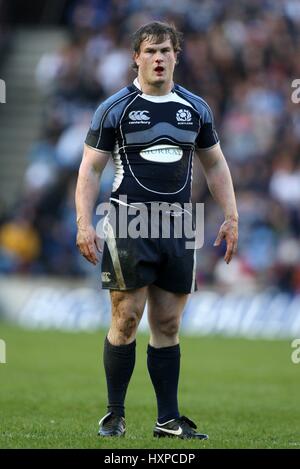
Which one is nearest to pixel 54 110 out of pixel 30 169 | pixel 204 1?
pixel 30 169

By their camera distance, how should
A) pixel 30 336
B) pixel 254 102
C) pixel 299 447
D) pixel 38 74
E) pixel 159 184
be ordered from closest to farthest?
1. pixel 299 447
2. pixel 159 184
3. pixel 30 336
4. pixel 254 102
5. pixel 38 74

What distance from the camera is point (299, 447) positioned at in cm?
663

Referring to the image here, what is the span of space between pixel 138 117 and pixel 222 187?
77 centimetres

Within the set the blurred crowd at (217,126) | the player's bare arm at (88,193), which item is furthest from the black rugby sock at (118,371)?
the blurred crowd at (217,126)

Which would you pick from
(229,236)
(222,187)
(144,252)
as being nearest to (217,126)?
(222,187)

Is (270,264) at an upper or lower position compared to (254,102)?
lower

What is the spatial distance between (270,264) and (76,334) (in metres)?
3.14

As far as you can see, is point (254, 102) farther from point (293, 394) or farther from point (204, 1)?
point (293, 394)

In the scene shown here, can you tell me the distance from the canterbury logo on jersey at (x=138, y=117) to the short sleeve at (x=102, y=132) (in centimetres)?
12

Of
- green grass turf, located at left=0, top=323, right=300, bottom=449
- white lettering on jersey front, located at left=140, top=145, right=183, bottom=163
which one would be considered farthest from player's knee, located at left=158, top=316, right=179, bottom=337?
white lettering on jersey front, located at left=140, top=145, right=183, bottom=163

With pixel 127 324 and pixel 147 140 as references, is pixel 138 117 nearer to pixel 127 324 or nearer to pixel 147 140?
pixel 147 140

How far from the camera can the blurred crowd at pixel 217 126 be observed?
17781 millimetres

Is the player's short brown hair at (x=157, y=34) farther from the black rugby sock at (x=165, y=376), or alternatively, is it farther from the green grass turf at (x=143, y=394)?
the green grass turf at (x=143, y=394)

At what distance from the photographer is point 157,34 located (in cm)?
702
